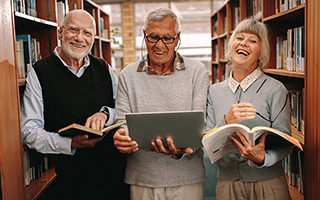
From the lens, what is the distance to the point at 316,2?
4.31 ft

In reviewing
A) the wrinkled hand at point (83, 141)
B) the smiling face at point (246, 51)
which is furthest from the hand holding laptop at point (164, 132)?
the smiling face at point (246, 51)

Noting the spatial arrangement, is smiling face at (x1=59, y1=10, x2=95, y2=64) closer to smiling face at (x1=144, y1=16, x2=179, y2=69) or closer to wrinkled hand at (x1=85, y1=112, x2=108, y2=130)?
wrinkled hand at (x1=85, y1=112, x2=108, y2=130)

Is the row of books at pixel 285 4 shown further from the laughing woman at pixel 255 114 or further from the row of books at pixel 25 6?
the row of books at pixel 25 6

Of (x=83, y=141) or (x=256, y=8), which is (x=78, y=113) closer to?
(x=83, y=141)

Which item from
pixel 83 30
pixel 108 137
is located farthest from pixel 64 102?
pixel 83 30

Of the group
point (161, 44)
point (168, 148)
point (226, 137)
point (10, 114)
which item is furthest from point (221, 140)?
point (10, 114)

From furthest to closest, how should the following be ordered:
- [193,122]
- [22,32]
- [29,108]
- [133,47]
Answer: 1. [133,47]
2. [22,32]
3. [29,108]
4. [193,122]

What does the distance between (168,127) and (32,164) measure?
1.33 m

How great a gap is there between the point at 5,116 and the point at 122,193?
0.91 metres

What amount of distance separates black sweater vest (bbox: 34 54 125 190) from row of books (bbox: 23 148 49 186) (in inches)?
13.6

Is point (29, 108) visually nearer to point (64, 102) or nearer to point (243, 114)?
point (64, 102)

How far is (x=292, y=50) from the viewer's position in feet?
7.00

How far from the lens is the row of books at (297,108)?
6.84ft

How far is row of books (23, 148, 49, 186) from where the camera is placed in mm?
2029
